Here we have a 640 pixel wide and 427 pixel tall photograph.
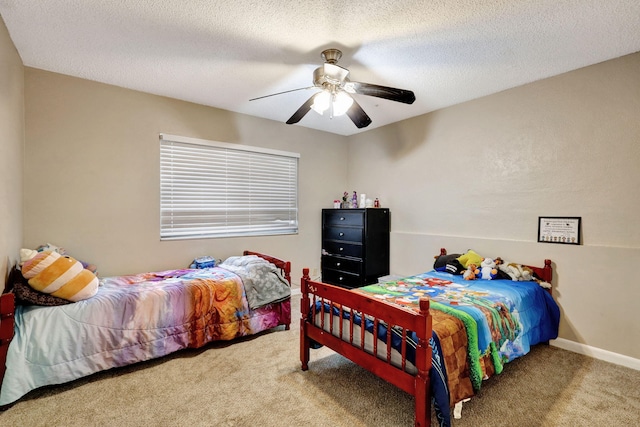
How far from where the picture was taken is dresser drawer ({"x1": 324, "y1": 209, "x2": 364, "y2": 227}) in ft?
13.4

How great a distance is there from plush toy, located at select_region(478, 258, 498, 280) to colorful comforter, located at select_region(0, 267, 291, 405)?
192 centimetres

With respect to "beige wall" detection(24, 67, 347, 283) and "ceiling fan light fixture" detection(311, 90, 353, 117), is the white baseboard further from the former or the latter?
"beige wall" detection(24, 67, 347, 283)

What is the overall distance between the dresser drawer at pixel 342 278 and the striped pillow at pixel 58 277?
283 centimetres

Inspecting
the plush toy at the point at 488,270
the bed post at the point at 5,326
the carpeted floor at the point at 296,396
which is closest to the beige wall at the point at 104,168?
the bed post at the point at 5,326

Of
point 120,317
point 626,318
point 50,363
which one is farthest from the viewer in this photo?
point 626,318

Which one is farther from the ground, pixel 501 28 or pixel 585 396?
pixel 501 28

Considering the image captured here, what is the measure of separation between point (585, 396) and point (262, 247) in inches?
131

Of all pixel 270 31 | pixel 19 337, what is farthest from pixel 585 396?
pixel 19 337

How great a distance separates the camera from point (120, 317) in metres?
2.32

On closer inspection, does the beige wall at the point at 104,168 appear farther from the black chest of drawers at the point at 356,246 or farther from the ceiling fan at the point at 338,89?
the ceiling fan at the point at 338,89

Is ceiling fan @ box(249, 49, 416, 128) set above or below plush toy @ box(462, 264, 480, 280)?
above

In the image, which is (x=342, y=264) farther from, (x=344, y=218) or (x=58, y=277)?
(x=58, y=277)

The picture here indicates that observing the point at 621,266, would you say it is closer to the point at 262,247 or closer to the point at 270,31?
the point at 270,31

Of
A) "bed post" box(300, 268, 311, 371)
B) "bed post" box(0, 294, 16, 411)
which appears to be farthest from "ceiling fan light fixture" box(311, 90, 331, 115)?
"bed post" box(0, 294, 16, 411)
